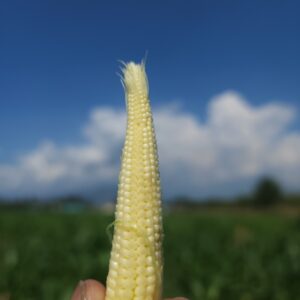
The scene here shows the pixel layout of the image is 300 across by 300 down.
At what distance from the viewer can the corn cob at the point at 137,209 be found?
8.84 ft

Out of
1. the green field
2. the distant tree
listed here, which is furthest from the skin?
the distant tree

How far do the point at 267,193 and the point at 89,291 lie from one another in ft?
312

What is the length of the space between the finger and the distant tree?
92408 millimetres

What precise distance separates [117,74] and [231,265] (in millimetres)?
10236

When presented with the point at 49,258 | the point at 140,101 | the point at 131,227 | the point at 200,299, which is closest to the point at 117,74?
the point at 140,101

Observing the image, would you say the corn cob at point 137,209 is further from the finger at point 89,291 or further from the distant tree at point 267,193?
the distant tree at point 267,193

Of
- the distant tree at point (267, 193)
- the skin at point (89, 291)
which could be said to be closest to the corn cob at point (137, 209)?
the skin at point (89, 291)

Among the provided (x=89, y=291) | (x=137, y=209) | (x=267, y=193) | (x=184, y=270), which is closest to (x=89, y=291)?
(x=89, y=291)

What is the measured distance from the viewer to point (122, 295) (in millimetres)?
2723

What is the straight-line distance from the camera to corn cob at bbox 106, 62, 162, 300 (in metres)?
2.69

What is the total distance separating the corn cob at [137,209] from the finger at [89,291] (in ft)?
0.40

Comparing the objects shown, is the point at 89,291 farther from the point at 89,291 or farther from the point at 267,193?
the point at 267,193

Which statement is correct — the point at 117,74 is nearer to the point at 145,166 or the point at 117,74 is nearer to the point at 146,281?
the point at 145,166

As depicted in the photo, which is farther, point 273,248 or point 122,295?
point 273,248
